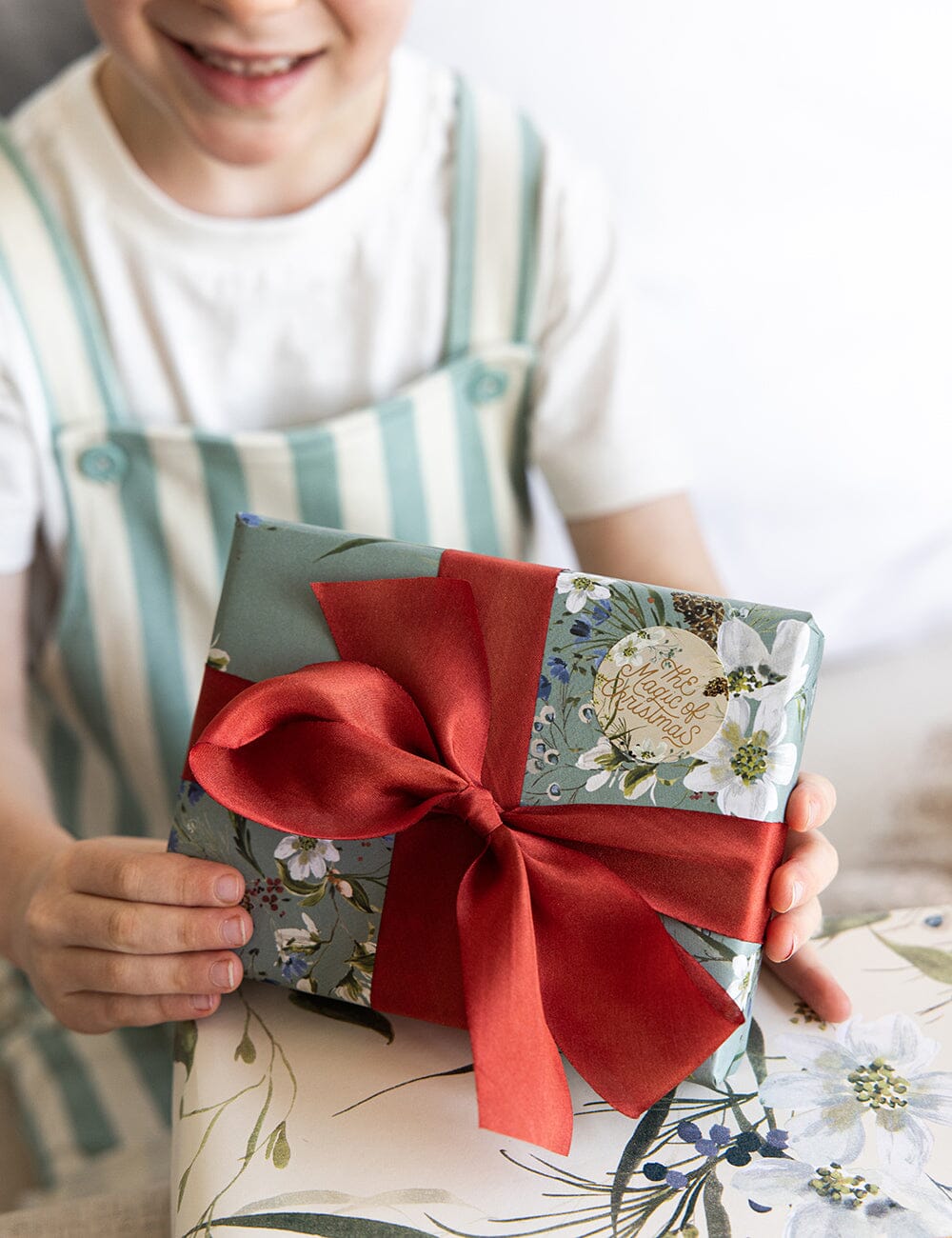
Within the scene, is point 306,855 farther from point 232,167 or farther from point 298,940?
point 232,167

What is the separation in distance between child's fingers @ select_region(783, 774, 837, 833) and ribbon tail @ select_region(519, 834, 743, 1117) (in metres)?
0.06

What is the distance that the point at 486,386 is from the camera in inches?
25.2

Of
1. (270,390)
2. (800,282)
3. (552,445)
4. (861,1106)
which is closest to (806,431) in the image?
(800,282)

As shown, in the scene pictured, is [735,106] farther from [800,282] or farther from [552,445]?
[552,445]

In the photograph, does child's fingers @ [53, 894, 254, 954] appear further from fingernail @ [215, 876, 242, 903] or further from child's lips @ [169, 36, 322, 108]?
child's lips @ [169, 36, 322, 108]

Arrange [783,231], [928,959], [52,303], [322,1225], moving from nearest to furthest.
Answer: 1. [322,1225]
2. [928,959]
3. [52,303]
4. [783,231]

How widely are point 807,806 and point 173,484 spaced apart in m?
0.38

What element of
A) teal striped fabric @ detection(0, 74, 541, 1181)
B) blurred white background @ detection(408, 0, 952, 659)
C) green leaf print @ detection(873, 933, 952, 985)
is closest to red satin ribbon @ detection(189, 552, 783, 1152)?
green leaf print @ detection(873, 933, 952, 985)

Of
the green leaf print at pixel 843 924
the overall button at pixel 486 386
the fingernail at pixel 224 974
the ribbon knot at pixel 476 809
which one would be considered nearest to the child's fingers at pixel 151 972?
the fingernail at pixel 224 974

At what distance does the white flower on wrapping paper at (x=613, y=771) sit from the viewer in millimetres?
376

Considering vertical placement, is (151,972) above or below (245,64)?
below

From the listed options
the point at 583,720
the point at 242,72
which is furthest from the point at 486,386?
the point at 583,720

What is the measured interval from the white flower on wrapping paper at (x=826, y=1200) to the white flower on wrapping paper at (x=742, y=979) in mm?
47

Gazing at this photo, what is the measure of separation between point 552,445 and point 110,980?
0.36 m
